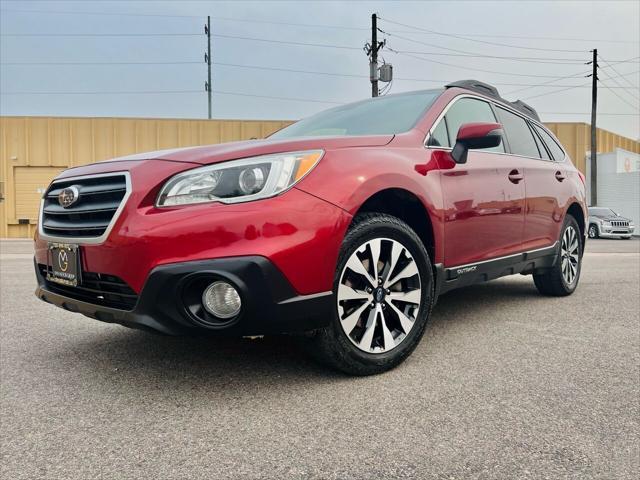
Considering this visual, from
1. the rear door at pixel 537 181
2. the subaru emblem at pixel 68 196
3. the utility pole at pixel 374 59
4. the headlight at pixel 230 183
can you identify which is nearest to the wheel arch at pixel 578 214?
the rear door at pixel 537 181

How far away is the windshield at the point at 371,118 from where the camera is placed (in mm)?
3236

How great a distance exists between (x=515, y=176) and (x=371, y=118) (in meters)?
1.22

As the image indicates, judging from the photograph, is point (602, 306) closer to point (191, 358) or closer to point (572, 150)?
point (191, 358)

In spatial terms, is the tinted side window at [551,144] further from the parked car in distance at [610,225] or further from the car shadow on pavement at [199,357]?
the parked car in distance at [610,225]

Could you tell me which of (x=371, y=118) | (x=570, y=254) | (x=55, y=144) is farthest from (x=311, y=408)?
(x=55, y=144)

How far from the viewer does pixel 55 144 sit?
2423 cm

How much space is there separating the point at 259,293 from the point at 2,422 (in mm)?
1138

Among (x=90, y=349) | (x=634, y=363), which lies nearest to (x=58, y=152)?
(x=90, y=349)

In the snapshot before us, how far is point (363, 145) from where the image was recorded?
2686 millimetres

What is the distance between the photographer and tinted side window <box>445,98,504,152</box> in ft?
11.2

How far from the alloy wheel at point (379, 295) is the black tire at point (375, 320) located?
2 centimetres

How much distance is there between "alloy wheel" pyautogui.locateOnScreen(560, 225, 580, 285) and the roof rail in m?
1.15

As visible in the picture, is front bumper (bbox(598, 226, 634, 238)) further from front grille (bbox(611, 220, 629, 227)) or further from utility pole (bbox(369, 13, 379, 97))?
utility pole (bbox(369, 13, 379, 97))

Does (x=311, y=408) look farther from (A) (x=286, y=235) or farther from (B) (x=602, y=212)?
(B) (x=602, y=212)
